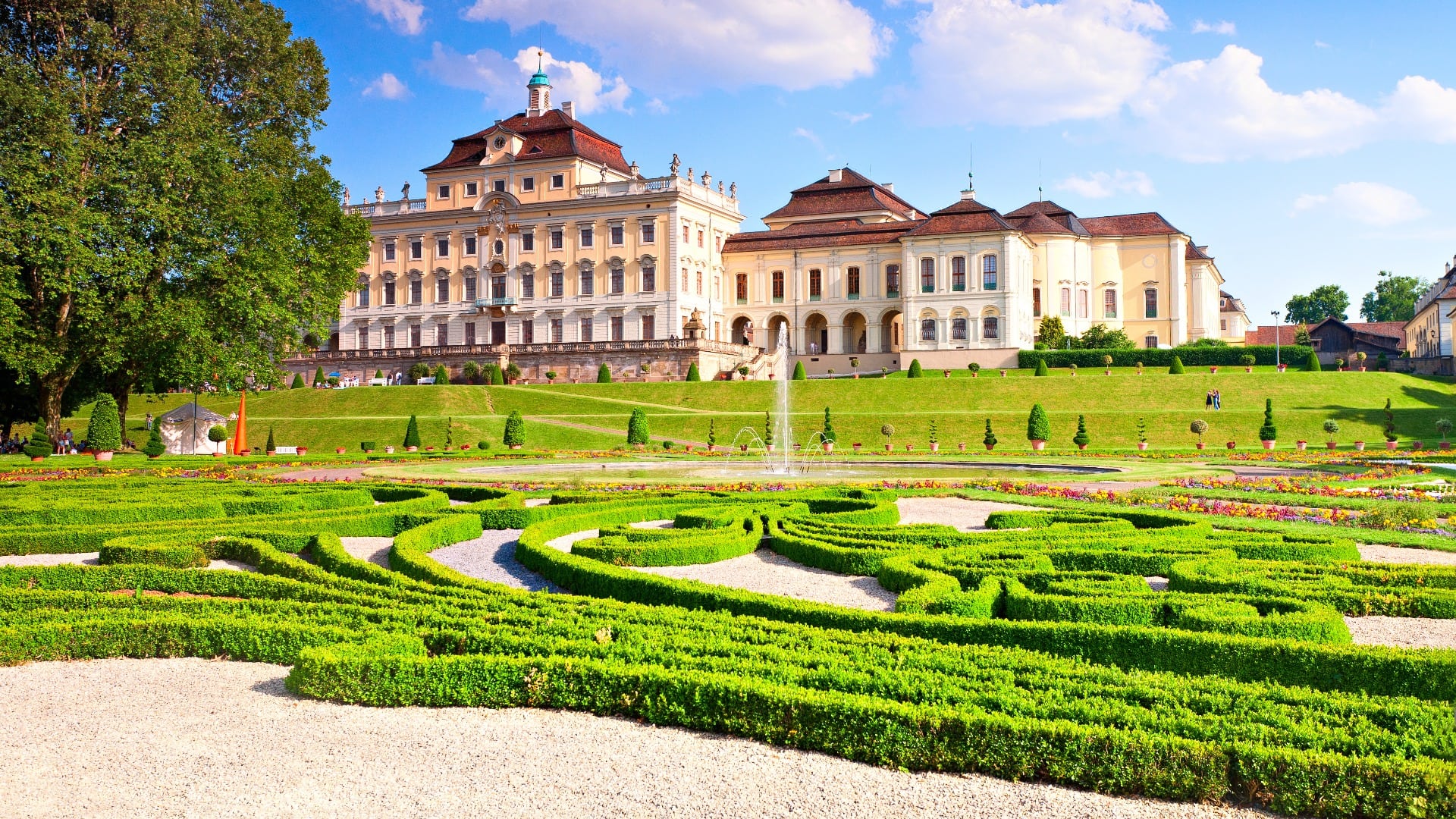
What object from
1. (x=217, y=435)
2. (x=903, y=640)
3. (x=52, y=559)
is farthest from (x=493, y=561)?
(x=217, y=435)

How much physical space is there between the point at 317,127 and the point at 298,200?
2.46 meters

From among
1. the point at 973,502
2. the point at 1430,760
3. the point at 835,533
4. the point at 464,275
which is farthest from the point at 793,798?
the point at 464,275

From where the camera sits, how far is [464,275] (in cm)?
5972

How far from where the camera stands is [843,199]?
62.6 metres

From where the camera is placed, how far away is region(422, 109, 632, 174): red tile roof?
5775 cm

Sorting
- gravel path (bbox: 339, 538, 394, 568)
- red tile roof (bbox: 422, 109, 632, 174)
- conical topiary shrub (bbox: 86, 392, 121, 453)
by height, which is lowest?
gravel path (bbox: 339, 538, 394, 568)

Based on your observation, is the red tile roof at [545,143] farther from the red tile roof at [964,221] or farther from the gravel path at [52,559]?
the gravel path at [52,559]

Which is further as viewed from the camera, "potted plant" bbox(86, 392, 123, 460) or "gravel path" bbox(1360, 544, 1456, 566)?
"potted plant" bbox(86, 392, 123, 460)

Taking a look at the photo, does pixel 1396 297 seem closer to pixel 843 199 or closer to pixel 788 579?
pixel 843 199

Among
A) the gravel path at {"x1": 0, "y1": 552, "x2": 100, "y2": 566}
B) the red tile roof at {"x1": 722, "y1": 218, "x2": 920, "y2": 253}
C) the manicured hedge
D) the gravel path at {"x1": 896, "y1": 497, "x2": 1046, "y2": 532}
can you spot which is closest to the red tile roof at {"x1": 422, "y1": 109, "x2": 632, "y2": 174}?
the red tile roof at {"x1": 722, "y1": 218, "x2": 920, "y2": 253}

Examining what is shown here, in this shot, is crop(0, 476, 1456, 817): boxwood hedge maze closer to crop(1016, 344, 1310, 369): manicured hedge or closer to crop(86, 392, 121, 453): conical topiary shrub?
crop(86, 392, 121, 453): conical topiary shrub

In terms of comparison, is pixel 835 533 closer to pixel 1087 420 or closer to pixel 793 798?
pixel 793 798

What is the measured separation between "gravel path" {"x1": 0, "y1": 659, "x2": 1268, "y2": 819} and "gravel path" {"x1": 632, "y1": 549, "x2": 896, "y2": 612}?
2756 millimetres

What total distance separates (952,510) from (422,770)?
10.0 m
